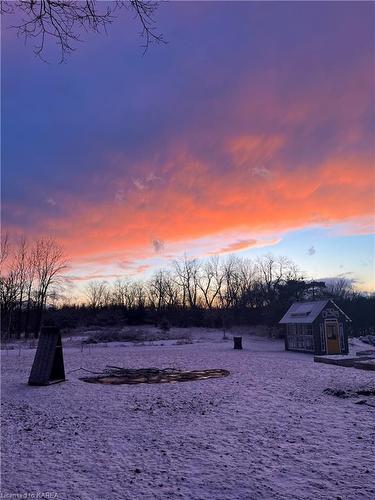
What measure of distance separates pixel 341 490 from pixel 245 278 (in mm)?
65725

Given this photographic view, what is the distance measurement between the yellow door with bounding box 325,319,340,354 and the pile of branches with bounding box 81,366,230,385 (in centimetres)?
1115

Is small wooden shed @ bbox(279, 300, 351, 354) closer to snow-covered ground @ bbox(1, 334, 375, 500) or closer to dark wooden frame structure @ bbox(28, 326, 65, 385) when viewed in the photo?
snow-covered ground @ bbox(1, 334, 375, 500)

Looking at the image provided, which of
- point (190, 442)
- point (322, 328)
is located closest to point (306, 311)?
point (322, 328)

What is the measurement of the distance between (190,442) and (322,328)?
20.0 m

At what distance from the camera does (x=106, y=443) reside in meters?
7.29

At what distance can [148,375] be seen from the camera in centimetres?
1611

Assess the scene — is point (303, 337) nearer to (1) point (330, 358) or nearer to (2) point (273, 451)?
(1) point (330, 358)

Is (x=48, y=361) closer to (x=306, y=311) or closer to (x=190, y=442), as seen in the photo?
(x=190, y=442)

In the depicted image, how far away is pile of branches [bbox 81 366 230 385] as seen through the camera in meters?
14.8

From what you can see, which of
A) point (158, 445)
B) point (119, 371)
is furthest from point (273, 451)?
point (119, 371)

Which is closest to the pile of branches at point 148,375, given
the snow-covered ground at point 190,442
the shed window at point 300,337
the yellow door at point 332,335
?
the snow-covered ground at point 190,442

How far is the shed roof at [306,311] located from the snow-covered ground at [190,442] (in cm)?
1301

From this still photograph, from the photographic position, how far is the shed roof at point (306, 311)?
26.0 metres

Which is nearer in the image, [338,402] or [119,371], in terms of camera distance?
[338,402]
